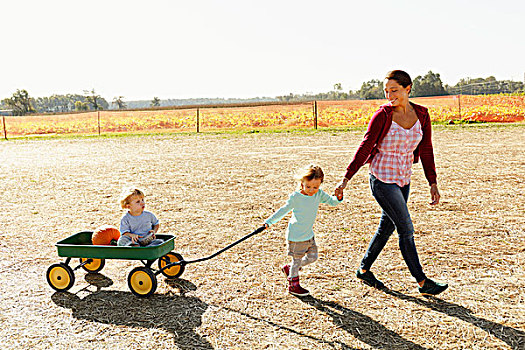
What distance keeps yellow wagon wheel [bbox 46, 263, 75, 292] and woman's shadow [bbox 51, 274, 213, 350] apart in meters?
0.06

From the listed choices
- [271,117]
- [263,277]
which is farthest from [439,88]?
[263,277]

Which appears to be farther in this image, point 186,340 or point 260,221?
point 260,221

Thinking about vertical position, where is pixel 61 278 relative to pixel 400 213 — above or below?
below

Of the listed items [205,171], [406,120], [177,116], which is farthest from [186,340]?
[177,116]

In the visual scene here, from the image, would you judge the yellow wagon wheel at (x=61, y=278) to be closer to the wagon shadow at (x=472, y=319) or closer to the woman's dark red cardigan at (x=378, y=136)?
the woman's dark red cardigan at (x=378, y=136)

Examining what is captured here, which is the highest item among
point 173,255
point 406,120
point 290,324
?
point 406,120

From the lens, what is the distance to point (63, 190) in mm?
9570

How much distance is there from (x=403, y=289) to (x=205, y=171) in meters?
7.82

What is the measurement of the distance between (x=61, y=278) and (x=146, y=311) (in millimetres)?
963

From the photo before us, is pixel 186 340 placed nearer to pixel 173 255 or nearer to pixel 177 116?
pixel 173 255

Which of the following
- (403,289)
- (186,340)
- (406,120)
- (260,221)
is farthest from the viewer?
Result: (260,221)

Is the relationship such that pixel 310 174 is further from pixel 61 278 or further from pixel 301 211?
pixel 61 278

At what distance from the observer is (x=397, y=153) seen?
13.3 feet

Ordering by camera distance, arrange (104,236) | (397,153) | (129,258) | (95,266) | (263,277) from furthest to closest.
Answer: (95,266)
(263,277)
(104,236)
(129,258)
(397,153)
